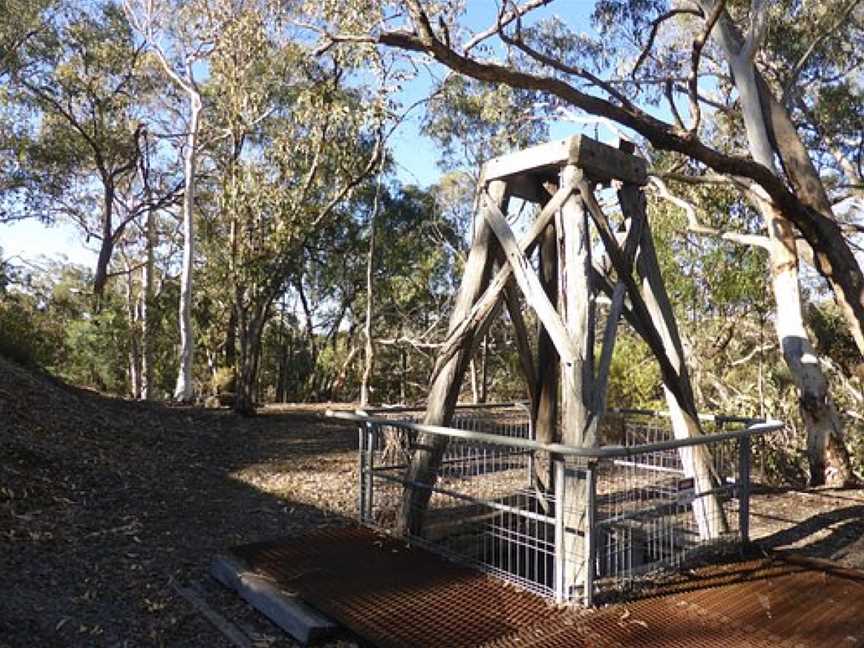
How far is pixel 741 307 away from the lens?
12062mm

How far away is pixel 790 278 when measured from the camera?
8.04m

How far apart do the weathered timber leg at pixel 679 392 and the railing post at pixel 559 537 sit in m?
1.47

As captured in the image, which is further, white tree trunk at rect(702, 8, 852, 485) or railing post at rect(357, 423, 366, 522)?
white tree trunk at rect(702, 8, 852, 485)

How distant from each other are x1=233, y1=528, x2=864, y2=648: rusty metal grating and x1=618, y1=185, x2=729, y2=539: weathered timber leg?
43 centimetres

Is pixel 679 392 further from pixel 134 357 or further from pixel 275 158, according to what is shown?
pixel 134 357

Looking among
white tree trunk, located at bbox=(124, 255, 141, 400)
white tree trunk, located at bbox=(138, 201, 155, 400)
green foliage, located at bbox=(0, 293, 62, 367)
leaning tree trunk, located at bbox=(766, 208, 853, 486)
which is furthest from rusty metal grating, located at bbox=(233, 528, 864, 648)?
white tree trunk, located at bbox=(124, 255, 141, 400)

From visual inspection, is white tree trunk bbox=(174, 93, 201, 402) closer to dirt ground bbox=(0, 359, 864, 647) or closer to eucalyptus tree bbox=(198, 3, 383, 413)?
eucalyptus tree bbox=(198, 3, 383, 413)

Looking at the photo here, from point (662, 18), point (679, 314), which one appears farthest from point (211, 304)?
point (662, 18)

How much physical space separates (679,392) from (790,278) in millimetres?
4288

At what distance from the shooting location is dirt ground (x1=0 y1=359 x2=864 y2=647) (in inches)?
133

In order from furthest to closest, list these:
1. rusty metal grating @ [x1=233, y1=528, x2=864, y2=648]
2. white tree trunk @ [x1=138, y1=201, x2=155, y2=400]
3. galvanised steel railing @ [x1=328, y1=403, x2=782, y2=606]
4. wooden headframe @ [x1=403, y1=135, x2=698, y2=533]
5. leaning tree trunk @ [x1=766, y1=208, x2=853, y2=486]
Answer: white tree trunk @ [x1=138, y1=201, x2=155, y2=400]
leaning tree trunk @ [x1=766, y1=208, x2=853, y2=486]
wooden headframe @ [x1=403, y1=135, x2=698, y2=533]
galvanised steel railing @ [x1=328, y1=403, x2=782, y2=606]
rusty metal grating @ [x1=233, y1=528, x2=864, y2=648]

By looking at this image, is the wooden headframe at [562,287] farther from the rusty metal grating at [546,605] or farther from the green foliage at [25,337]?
the green foliage at [25,337]

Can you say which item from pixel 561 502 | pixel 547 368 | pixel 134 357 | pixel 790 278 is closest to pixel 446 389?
pixel 547 368

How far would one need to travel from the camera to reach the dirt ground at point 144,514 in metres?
3.37
